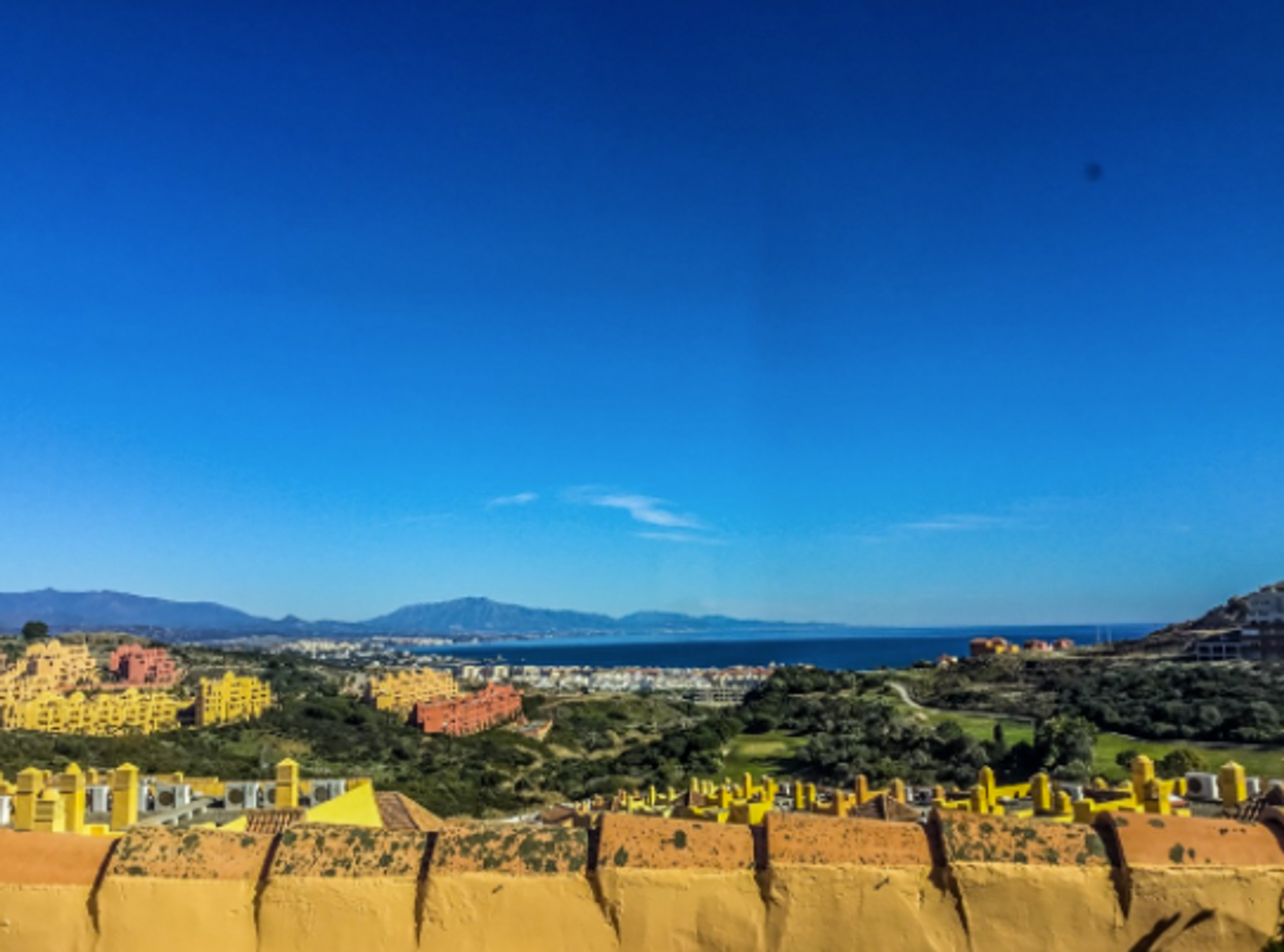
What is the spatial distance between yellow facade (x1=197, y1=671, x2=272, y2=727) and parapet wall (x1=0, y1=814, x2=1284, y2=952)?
3143 inches

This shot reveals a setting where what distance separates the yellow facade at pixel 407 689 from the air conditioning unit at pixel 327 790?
77.4 m

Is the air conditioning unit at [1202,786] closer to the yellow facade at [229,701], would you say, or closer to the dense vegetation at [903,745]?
the dense vegetation at [903,745]

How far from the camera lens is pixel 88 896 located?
18.4 feet

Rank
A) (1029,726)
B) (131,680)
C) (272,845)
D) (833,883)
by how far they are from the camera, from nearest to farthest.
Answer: (833,883) < (272,845) < (1029,726) < (131,680)

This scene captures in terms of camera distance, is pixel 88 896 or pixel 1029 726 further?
pixel 1029 726

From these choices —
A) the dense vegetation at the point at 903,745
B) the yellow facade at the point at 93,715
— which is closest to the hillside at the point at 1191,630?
the dense vegetation at the point at 903,745

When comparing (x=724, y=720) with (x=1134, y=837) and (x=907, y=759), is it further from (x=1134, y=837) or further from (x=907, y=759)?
(x=1134, y=837)

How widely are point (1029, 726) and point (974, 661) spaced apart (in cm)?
3645

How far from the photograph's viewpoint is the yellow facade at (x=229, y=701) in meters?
80.1

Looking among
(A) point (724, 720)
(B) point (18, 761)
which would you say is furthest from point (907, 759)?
(B) point (18, 761)

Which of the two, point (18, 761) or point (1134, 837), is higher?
point (1134, 837)

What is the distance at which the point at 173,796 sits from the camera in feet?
58.2

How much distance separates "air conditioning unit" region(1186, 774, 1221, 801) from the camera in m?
15.4

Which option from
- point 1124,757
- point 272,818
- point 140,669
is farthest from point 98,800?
point 140,669
